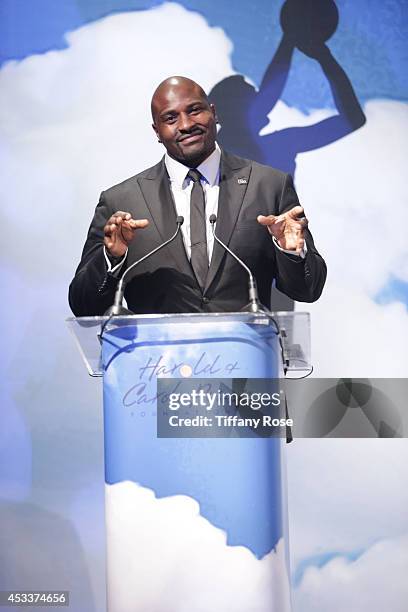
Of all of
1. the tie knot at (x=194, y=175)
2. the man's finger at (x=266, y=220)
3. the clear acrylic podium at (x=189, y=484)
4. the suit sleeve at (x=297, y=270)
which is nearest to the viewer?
the clear acrylic podium at (x=189, y=484)

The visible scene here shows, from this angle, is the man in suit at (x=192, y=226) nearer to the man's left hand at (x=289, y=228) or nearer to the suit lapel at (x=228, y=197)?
the suit lapel at (x=228, y=197)

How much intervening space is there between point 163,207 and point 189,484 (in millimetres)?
1171

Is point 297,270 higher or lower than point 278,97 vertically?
lower

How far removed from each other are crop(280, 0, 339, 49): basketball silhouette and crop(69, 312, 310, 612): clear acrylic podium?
1673mm

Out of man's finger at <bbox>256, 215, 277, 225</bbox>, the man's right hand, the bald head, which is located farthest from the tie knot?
man's finger at <bbox>256, 215, 277, 225</bbox>

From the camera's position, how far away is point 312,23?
3379 mm

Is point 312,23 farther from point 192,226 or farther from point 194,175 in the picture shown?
point 192,226

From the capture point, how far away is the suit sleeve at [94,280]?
2.66 metres

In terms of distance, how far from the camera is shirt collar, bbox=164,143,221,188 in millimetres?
2977

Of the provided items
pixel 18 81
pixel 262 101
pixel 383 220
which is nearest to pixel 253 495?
pixel 383 220

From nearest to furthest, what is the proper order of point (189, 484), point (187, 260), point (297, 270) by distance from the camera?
point (189, 484) < point (297, 270) < point (187, 260)

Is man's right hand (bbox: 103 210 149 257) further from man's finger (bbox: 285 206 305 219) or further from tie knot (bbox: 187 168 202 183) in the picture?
tie knot (bbox: 187 168 202 183)

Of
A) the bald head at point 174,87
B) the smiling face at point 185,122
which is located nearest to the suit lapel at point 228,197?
the smiling face at point 185,122

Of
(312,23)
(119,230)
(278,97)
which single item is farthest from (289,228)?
(312,23)
